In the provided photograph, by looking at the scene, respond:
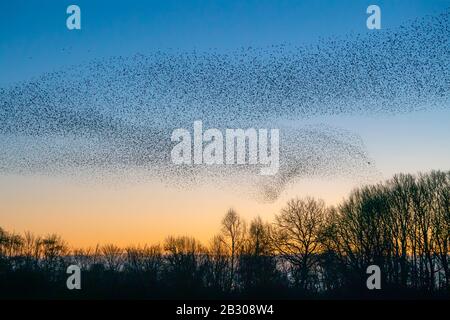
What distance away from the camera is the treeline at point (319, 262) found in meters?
55.3

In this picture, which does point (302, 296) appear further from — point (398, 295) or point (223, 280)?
point (223, 280)

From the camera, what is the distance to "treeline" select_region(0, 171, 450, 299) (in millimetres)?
55312

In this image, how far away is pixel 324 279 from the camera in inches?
2549

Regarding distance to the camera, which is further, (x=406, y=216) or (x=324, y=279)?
(x=324, y=279)

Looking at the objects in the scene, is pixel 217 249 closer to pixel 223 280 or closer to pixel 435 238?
pixel 223 280

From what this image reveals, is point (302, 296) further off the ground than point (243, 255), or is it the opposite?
point (243, 255)

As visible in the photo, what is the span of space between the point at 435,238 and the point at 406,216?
423cm

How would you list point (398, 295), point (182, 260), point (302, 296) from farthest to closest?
1. point (182, 260)
2. point (302, 296)
3. point (398, 295)

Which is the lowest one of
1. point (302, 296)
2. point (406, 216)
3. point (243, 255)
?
point (302, 296)

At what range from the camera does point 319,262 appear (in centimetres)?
6266
